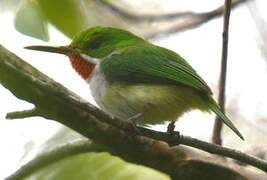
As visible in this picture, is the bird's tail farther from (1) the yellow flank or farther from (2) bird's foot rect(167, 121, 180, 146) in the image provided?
(2) bird's foot rect(167, 121, 180, 146)

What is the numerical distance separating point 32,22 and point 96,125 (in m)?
0.74

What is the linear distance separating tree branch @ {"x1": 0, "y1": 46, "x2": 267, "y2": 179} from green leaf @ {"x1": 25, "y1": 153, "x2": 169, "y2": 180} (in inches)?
2.7

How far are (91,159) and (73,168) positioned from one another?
0.31 metres

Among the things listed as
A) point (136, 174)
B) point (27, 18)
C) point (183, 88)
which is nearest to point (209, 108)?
point (183, 88)

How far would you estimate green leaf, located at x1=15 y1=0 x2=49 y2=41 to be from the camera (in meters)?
Answer: 1.66

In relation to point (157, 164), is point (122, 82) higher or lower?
higher

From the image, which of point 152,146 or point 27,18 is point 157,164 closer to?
point 152,146

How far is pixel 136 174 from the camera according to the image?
2.25 meters

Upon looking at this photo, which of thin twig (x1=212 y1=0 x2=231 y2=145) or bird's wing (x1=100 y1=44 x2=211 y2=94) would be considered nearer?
thin twig (x1=212 y1=0 x2=231 y2=145)

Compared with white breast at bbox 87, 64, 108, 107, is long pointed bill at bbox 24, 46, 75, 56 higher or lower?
higher

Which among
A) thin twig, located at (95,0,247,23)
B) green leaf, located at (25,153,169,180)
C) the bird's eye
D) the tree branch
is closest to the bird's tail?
the tree branch

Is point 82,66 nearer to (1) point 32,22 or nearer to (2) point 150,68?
(2) point 150,68

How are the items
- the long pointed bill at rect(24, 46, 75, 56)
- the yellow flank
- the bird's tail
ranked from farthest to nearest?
1. the long pointed bill at rect(24, 46, 75, 56)
2. the yellow flank
3. the bird's tail

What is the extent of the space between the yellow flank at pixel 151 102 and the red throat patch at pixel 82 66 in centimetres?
32
